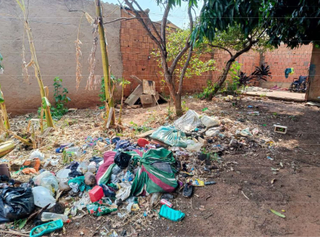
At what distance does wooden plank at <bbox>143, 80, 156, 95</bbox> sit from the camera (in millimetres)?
5799

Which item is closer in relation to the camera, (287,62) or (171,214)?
(171,214)

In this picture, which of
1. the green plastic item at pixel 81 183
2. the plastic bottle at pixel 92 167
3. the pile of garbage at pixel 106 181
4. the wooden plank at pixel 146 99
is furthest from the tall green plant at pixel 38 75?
the wooden plank at pixel 146 99

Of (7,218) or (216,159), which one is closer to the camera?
(7,218)

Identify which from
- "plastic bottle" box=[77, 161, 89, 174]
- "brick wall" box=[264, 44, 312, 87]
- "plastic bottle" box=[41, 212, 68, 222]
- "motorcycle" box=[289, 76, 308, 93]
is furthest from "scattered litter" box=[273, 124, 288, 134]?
"brick wall" box=[264, 44, 312, 87]

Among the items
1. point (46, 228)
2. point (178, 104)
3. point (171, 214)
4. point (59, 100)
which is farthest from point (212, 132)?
point (59, 100)

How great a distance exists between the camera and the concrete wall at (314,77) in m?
5.37

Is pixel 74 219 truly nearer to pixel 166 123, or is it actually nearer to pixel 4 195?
pixel 4 195

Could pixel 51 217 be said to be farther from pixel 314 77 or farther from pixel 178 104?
pixel 314 77

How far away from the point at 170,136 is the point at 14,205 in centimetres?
207

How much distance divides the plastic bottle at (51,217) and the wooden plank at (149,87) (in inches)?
173

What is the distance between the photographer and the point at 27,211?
5.51 feet

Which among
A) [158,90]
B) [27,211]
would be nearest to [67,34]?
[158,90]

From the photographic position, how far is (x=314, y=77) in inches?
216

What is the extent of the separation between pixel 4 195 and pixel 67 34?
436cm
